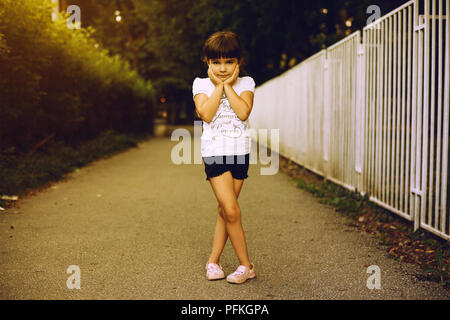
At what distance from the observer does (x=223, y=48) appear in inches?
143

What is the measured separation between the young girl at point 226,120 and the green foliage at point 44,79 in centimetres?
462

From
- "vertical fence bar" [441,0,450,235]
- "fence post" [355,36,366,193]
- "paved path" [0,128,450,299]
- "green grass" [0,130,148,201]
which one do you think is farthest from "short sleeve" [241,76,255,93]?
"green grass" [0,130,148,201]

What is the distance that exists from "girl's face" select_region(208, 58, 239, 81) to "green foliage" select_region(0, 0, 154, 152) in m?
4.62

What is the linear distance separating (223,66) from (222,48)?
0.42 feet

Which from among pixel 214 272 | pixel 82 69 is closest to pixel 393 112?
pixel 214 272

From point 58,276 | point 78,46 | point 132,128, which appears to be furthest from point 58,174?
point 132,128

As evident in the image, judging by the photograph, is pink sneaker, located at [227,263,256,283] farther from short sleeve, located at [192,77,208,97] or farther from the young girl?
short sleeve, located at [192,77,208,97]

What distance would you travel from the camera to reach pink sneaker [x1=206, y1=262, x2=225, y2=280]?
386 cm

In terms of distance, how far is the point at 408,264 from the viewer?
171 inches

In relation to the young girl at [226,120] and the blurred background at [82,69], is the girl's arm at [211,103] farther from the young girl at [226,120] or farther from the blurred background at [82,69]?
the blurred background at [82,69]

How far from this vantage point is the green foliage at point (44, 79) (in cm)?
843

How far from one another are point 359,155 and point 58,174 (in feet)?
19.3

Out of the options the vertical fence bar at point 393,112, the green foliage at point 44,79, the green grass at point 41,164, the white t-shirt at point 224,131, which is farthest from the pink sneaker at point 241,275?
the green foliage at point 44,79

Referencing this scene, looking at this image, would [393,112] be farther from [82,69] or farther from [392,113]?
[82,69]
